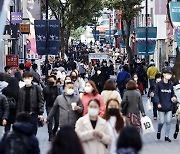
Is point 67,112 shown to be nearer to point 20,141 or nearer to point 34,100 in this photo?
point 34,100

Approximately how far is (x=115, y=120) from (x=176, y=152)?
5432 millimetres

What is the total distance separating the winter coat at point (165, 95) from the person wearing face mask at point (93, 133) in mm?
6923

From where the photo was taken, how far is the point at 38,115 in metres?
16.4

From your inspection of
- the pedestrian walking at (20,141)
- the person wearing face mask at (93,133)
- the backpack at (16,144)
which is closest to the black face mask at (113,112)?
the person wearing face mask at (93,133)

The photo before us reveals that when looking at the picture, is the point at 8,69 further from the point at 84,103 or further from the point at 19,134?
the point at 19,134

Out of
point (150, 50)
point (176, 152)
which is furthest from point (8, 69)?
point (150, 50)

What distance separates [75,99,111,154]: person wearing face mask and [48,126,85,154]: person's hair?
2750mm

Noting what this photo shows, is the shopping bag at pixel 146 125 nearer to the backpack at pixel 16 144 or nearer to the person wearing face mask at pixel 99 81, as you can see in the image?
the backpack at pixel 16 144

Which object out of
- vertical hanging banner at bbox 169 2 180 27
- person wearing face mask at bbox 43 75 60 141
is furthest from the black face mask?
vertical hanging banner at bbox 169 2 180 27

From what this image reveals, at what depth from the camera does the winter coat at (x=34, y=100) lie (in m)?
16.1

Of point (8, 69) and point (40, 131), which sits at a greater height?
point (8, 69)

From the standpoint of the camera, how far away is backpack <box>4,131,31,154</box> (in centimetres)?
959

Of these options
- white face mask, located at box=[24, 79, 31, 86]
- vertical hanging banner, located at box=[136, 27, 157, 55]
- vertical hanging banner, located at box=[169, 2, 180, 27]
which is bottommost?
white face mask, located at box=[24, 79, 31, 86]

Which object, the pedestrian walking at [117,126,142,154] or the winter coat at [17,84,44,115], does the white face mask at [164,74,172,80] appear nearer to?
the winter coat at [17,84,44,115]
